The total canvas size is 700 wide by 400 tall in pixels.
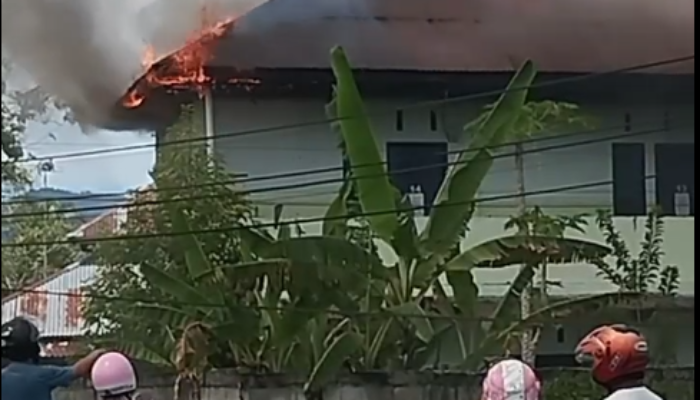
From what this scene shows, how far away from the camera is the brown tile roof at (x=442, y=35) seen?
4195 millimetres

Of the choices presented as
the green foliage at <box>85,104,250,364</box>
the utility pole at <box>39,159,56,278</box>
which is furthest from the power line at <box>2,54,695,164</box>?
the utility pole at <box>39,159,56,278</box>

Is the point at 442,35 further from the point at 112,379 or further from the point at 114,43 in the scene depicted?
the point at 112,379

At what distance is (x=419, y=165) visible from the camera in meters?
4.51

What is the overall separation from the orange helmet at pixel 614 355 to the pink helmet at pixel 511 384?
0.12m

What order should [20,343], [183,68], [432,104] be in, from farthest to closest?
1. [432,104]
2. [183,68]
3. [20,343]

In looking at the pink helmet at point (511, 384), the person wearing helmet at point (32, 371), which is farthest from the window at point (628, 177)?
the person wearing helmet at point (32, 371)

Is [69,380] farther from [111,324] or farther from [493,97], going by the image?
[493,97]

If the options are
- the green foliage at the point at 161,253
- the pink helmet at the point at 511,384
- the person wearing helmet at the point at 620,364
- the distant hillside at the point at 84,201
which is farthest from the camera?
the green foliage at the point at 161,253

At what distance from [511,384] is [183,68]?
2.88m

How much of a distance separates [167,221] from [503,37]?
1479mm

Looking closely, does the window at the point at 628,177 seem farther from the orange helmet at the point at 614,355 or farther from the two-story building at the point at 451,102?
the orange helmet at the point at 614,355

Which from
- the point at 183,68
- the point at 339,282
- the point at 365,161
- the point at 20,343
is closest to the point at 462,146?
the point at 365,161

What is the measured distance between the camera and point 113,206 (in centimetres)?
393

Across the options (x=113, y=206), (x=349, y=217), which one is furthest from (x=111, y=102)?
(x=349, y=217)
